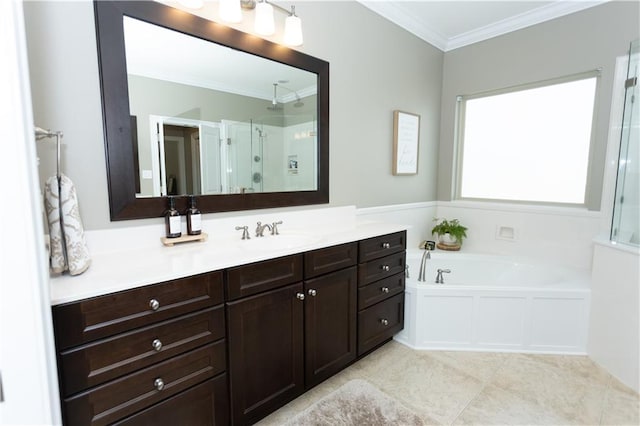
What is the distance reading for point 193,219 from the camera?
1.61 m

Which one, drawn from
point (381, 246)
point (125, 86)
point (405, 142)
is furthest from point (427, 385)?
point (125, 86)

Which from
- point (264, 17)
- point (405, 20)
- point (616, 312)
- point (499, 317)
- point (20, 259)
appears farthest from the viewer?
point (405, 20)

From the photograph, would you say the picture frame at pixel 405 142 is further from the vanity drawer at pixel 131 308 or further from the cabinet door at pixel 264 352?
the vanity drawer at pixel 131 308

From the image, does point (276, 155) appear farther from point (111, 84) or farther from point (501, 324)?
point (501, 324)

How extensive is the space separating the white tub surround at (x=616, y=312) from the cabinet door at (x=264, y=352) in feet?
Result: 6.56

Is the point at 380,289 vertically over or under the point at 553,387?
over

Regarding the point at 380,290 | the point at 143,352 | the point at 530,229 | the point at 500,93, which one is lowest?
the point at 380,290

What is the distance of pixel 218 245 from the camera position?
162cm

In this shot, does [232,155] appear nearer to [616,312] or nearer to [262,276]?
[262,276]

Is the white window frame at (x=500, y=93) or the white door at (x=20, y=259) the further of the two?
the white window frame at (x=500, y=93)

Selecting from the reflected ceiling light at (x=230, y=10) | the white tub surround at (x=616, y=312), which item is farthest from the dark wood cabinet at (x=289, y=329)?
the white tub surround at (x=616, y=312)

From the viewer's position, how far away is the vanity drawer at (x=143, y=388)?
1012 mm

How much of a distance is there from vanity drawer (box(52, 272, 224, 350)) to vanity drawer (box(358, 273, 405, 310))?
0.98 meters

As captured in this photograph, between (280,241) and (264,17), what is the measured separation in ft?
4.22
